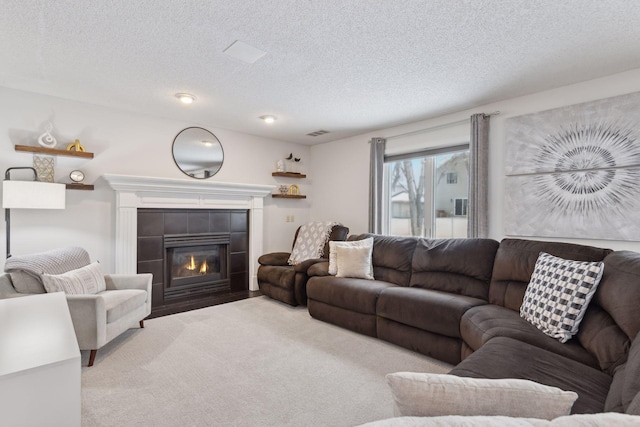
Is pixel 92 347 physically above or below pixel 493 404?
below

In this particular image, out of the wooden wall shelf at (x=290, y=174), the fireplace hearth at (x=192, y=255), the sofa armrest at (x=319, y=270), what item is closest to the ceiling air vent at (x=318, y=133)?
the wooden wall shelf at (x=290, y=174)

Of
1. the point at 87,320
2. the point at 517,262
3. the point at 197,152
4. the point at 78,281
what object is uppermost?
the point at 197,152

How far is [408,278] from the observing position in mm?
3451

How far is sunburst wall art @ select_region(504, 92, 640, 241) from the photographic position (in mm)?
2678

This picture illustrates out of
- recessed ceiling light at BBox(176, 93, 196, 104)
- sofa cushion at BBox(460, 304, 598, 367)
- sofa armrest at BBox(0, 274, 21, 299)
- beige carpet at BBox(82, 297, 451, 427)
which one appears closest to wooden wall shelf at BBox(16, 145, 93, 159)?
recessed ceiling light at BBox(176, 93, 196, 104)

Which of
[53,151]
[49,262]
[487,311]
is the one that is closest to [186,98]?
[53,151]

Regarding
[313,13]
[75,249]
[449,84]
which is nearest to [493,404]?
[313,13]

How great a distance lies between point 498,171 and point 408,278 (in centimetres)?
156

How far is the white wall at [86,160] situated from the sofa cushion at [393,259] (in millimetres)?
2567

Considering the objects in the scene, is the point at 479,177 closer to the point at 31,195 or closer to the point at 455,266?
the point at 455,266

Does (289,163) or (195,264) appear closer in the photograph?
(195,264)

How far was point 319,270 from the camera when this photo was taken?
389cm

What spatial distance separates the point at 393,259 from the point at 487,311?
51.8 inches

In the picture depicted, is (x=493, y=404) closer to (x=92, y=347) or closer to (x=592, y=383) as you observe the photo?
(x=592, y=383)
